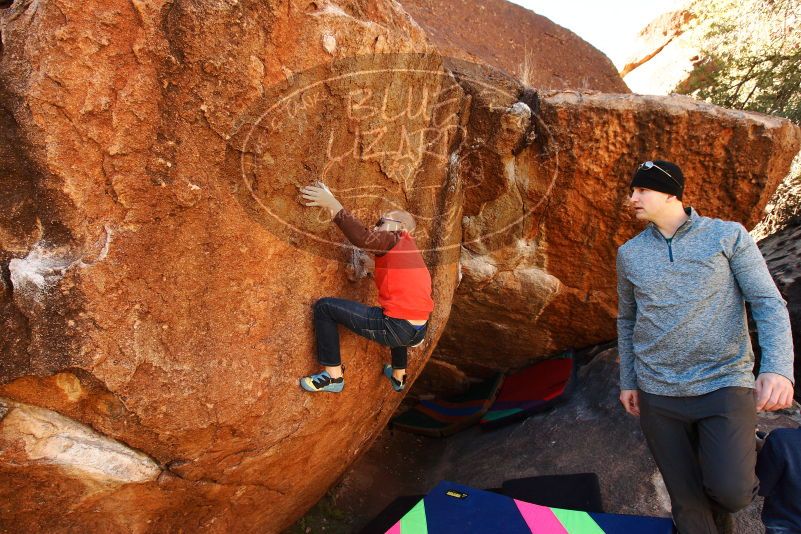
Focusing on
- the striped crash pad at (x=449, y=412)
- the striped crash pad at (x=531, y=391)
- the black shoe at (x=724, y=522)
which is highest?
the black shoe at (x=724, y=522)

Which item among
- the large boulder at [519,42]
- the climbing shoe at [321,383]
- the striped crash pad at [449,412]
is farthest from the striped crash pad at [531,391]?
the large boulder at [519,42]

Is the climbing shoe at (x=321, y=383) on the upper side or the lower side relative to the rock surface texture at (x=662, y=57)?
lower

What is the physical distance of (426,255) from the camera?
3.64 m

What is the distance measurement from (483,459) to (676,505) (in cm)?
209

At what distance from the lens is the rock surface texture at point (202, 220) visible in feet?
7.12

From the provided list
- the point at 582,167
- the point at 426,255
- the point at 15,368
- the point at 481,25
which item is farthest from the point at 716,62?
the point at 15,368

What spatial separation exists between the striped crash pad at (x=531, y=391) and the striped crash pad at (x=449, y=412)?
10 cm

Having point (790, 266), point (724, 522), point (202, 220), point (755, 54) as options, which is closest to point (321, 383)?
point (202, 220)

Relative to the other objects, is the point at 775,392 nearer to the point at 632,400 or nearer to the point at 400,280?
the point at 632,400

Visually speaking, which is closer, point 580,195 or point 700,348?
point 700,348

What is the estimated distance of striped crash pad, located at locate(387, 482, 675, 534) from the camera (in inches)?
109

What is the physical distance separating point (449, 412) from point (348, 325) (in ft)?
9.09

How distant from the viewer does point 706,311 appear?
89.4 inches

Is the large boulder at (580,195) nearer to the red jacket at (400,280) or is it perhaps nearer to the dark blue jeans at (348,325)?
the red jacket at (400,280)
